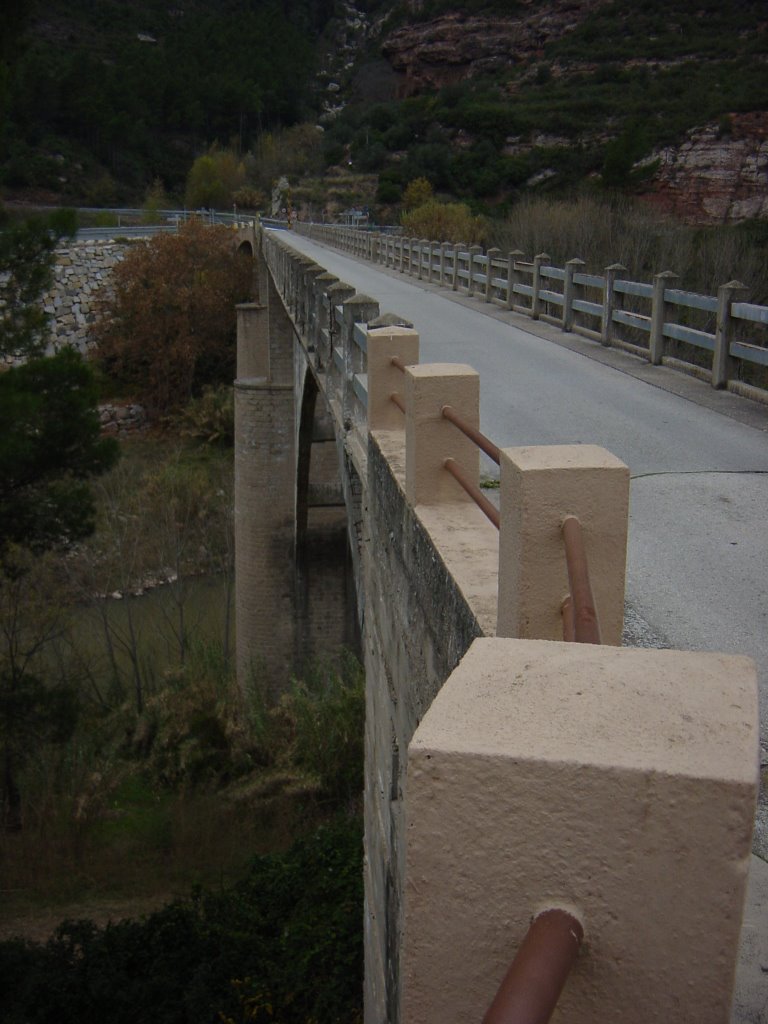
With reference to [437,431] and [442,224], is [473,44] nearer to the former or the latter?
[442,224]

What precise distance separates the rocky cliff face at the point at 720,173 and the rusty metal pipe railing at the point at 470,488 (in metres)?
68.7

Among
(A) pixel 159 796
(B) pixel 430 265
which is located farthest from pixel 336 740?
(B) pixel 430 265

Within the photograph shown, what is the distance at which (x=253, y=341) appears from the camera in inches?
1102

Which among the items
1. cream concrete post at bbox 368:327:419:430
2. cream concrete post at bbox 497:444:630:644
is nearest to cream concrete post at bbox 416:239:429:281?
cream concrete post at bbox 368:327:419:430

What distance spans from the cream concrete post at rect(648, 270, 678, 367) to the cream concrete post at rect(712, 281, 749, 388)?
138 centimetres

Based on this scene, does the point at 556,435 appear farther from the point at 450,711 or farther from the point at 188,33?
the point at 188,33

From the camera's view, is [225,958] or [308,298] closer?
[225,958]

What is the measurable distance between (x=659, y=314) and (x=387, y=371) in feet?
24.2

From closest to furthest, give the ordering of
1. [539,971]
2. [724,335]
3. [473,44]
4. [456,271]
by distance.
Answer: [539,971] → [724,335] → [456,271] → [473,44]

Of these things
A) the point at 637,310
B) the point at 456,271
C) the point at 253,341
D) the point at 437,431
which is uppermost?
the point at 456,271

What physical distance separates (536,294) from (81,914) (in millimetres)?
11916

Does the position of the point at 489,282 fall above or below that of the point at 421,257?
below

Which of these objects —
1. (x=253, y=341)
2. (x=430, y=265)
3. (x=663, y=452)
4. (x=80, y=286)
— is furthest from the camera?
(x=80, y=286)

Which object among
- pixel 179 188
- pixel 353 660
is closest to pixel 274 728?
pixel 353 660
